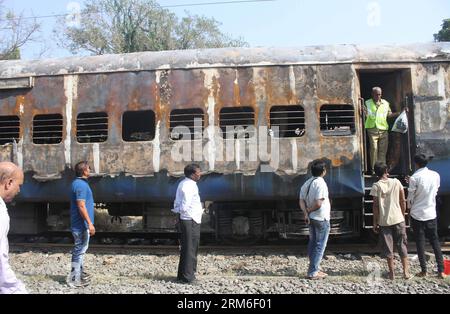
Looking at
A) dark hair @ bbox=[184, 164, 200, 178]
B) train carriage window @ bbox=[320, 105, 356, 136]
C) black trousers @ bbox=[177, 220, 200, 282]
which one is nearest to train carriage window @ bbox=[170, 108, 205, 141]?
dark hair @ bbox=[184, 164, 200, 178]

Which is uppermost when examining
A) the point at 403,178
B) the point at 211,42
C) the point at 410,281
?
the point at 211,42

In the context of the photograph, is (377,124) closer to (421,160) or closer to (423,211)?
(421,160)

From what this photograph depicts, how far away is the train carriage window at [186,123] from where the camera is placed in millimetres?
8312

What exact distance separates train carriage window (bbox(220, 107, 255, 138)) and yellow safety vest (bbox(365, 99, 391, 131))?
206 centimetres

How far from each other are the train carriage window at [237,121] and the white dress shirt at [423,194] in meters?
2.88

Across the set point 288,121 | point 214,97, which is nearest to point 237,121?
point 214,97

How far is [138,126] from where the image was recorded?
29.9ft

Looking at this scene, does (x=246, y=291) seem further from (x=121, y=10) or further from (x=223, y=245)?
(x=121, y=10)

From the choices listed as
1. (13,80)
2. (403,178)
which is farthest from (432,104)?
(13,80)

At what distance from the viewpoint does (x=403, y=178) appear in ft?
26.8

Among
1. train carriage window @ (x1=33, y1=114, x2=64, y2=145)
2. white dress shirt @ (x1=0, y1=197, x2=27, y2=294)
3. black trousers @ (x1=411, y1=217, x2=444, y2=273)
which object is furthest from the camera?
train carriage window @ (x1=33, y1=114, x2=64, y2=145)

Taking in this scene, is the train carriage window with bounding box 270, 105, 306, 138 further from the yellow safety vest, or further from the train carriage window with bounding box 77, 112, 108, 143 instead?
the train carriage window with bounding box 77, 112, 108, 143

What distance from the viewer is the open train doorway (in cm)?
803
